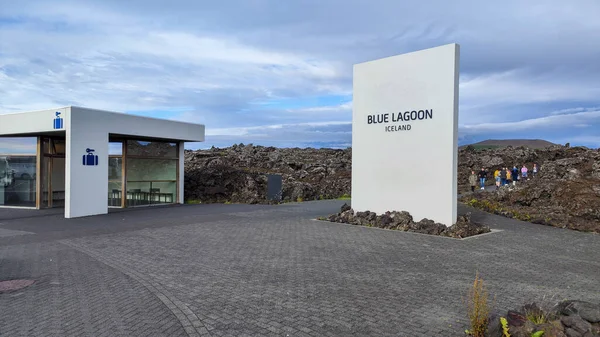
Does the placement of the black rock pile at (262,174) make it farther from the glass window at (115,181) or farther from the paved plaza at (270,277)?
Answer: the paved plaza at (270,277)

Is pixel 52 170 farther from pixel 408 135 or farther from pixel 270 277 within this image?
pixel 270 277

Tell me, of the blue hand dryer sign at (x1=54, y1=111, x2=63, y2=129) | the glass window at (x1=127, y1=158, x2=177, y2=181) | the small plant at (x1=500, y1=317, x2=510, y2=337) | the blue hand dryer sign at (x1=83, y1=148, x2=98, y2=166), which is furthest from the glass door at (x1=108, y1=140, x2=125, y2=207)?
the small plant at (x1=500, y1=317, x2=510, y2=337)

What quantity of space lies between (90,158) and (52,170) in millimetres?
4619

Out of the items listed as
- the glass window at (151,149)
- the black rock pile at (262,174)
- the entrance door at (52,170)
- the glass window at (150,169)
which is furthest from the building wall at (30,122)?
the black rock pile at (262,174)

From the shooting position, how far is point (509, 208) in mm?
18188

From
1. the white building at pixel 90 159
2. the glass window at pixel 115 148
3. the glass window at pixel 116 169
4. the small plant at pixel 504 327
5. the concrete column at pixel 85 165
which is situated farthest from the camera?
the glass window at pixel 116 169

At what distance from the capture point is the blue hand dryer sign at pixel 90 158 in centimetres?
1709

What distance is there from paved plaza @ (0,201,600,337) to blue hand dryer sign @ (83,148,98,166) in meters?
4.07

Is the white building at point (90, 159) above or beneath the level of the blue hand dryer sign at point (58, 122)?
beneath

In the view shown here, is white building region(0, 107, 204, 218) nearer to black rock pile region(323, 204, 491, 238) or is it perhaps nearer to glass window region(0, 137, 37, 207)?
glass window region(0, 137, 37, 207)

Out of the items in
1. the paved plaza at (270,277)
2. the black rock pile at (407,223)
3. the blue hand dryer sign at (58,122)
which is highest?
the blue hand dryer sign at (58,122)

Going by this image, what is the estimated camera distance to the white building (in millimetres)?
16938

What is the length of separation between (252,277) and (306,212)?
1111cm

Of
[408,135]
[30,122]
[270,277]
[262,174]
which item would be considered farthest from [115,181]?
[270,277]
